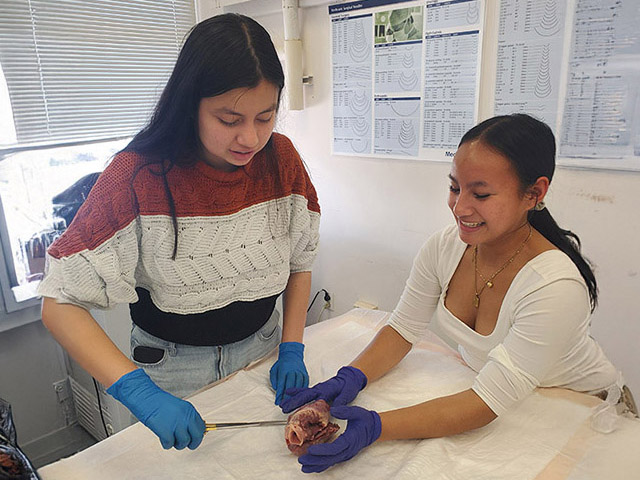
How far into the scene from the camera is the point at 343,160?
234 cm

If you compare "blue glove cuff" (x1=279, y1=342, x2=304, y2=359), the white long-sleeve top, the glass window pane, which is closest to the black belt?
"blue glove cuff" (x1=279, y1=342, x2=304, y2=359)

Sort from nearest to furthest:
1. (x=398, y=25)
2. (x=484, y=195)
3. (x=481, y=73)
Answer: (x=484, y=195) → (x=481, y=73) → (x=398, y=25)

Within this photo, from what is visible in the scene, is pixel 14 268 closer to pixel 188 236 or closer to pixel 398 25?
pixel 188 236

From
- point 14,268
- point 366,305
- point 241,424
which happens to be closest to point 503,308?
point 241,424

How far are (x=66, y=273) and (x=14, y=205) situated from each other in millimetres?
1338

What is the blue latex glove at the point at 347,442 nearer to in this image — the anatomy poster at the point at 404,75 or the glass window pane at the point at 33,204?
the anatomy poster at the point at 404,75

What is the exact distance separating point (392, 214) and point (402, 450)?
1.33 meters

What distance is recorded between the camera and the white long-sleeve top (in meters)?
1.01

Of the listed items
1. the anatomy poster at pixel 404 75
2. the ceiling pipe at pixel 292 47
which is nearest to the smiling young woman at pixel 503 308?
the anatomy poster at pixel 404 75

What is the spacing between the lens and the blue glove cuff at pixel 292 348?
4.15 ft

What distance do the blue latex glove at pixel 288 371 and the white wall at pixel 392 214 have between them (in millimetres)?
1017

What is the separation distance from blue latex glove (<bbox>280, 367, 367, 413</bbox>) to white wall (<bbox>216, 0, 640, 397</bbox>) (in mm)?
1007

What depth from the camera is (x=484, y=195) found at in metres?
1.05

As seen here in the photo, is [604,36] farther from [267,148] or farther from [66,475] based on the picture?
[66,475]
